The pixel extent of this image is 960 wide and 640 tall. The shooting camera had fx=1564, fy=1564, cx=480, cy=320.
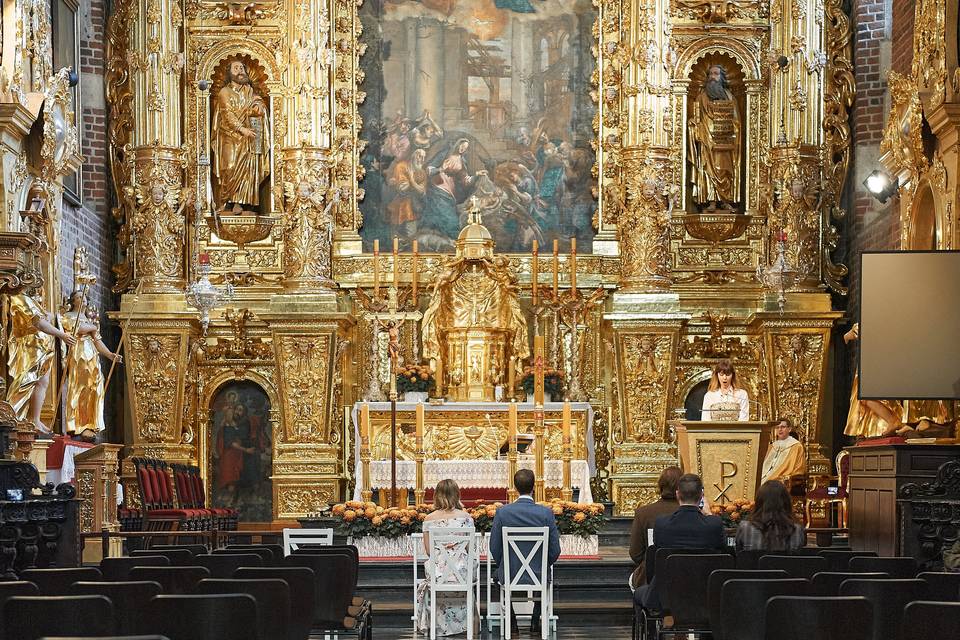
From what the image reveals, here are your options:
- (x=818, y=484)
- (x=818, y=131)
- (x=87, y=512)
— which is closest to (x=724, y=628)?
(x=87, y=512)

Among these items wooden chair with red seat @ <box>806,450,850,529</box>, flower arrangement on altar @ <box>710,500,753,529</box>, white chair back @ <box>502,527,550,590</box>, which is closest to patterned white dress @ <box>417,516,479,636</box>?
white chair back @ <box>502,527,550,590</box>

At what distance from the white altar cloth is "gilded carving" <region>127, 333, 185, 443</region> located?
125 inches

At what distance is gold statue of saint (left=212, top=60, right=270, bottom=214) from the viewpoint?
21.2 m

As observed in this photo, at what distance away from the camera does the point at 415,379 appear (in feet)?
66.5

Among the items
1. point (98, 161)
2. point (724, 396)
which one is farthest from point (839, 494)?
point (98, 161)

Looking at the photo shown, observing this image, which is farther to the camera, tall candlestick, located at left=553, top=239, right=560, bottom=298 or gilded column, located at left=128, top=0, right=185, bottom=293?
gilded column, located at left=128, top=0, right=185, bottom=293

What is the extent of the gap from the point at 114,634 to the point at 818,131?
52.7 feet

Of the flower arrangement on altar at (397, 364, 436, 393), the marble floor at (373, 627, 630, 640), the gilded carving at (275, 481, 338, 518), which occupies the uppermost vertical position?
the flower arrangement on altar at (397, 364, 436, 393)

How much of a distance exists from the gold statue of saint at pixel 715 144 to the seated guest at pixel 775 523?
11449mm

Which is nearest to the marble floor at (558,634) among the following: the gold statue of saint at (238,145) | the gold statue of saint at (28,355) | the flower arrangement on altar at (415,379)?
the gold statue of saint at (28,355)

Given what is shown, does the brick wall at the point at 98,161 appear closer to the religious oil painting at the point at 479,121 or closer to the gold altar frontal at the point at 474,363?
the religious oil painting at the point at 479,121

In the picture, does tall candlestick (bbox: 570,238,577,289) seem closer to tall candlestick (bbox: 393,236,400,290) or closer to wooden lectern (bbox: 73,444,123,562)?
tall candlestick (bbox: 393,236,400,290)

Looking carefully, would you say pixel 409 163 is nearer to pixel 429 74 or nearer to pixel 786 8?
pixel 429 74

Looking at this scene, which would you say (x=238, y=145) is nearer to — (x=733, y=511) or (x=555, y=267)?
(x=555, y=267)
